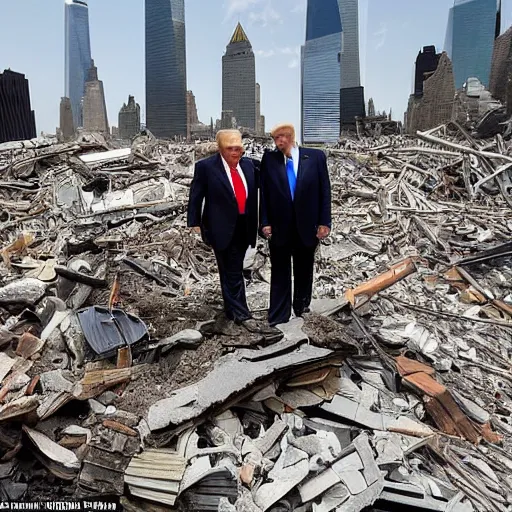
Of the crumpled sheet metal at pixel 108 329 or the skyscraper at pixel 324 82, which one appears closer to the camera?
the crumpled sheet metal at pixel 108 329

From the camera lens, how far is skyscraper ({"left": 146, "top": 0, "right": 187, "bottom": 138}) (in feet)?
242

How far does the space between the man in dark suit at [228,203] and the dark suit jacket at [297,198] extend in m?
0.11

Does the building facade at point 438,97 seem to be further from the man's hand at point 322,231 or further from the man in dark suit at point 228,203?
the man in dark suit at point 228,203

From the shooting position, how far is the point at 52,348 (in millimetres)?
3533

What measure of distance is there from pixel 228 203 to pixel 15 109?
62984mm

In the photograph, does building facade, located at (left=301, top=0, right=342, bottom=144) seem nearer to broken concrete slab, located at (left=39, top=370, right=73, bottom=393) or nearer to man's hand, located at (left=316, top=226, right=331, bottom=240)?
man's hand, located at (left=316, top=226, right=331, bottom=240)

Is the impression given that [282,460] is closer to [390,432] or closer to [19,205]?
[390,432]

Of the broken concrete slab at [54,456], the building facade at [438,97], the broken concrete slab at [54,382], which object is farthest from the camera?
the building facade at [438,97]

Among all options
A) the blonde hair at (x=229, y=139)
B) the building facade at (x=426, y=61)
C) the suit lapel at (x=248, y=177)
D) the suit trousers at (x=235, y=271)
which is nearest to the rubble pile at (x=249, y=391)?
the suit trousers at (x=235, y=271)

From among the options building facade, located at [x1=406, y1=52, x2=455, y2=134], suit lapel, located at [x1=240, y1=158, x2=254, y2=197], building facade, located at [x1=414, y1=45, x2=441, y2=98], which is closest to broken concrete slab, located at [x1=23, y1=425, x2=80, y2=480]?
suit lapel, located at [x1=240, y1=158, x2=254, y2=197]

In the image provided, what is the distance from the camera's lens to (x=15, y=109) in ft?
185

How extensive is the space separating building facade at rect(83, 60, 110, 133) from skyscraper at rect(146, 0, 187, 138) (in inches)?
629

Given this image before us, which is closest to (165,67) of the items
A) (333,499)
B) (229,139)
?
(229,139)

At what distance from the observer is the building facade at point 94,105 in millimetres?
86500
